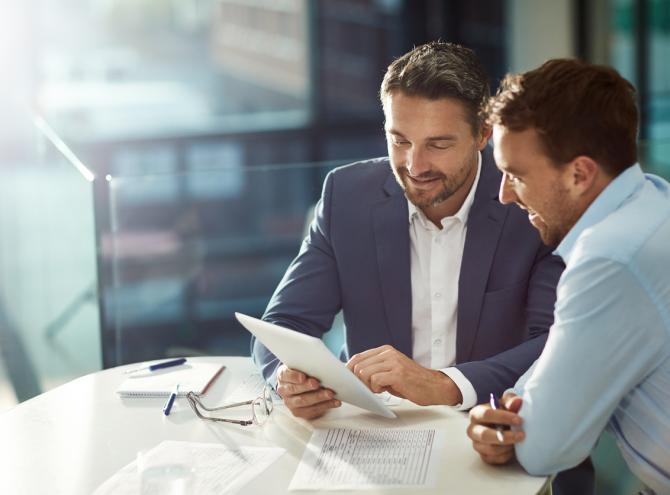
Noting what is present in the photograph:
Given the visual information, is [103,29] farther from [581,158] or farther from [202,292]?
[581,158]

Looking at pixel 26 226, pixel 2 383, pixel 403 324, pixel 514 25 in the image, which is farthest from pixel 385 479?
pixel 514 25

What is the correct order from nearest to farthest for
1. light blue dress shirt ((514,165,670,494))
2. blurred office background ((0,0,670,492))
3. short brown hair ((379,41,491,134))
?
light blue dress shirt ((514,165,670,494)), short brown hair ((379,41,491,134)), blurred office background ((0,0,670,492))

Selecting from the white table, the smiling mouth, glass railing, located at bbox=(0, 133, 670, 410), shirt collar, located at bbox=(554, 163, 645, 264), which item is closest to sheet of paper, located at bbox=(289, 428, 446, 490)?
the white table

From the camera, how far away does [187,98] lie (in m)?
5.71

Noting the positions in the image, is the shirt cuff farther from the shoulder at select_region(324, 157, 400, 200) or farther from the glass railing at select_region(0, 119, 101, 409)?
the glass railing at select_region(0, 119, 101, 409)

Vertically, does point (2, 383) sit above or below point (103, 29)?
below

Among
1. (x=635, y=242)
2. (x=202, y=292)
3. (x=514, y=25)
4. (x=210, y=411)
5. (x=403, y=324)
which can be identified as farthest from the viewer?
(x=514, y=25)

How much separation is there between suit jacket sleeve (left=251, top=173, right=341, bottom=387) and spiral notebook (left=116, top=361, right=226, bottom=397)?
145 millimetres

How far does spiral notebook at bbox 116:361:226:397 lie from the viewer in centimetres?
191

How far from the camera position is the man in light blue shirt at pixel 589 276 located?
4.58ft

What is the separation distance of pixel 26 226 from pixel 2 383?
0.57 meters

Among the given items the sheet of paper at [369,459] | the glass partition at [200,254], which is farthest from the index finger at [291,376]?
the glass partition at [200,254]

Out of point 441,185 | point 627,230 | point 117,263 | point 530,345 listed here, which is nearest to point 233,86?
point 117,263

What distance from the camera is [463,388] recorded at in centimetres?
178
